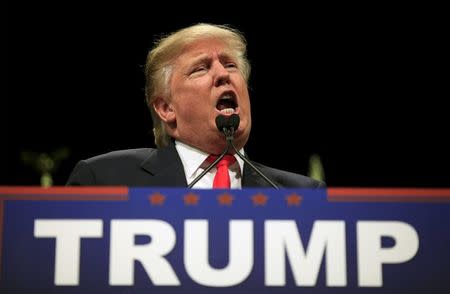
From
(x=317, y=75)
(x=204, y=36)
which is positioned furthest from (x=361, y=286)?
(x=317, y=75)

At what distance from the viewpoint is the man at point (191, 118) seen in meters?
1.38

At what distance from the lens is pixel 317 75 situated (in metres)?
4.04

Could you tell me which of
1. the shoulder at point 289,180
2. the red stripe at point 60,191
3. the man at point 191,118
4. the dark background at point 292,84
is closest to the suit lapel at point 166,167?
the man at point 191,118

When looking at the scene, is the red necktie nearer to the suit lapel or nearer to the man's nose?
the suit lapel

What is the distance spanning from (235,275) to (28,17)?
313cm

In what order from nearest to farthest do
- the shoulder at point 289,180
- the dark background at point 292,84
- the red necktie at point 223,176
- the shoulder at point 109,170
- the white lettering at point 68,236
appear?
the white lettering at point 68,236
the red necktie at point 223,176
the shoulder at point 109,170
the shoulder at point 289,180
the dark background at point 292,84

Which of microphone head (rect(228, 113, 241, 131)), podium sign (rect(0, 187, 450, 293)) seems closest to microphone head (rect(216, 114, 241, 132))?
microphone head (rect(228, 113, 241, 131))

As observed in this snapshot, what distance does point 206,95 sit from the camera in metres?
1.43

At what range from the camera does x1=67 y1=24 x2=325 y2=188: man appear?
138 cm

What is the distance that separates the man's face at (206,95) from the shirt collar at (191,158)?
1cm

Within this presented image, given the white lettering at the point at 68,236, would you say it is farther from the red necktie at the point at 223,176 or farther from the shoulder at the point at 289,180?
the shoulder at the point at 289,180

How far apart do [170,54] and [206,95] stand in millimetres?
178

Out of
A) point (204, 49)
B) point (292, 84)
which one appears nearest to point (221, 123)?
point (204, 49)

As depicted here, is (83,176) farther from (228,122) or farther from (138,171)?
(228,122)
